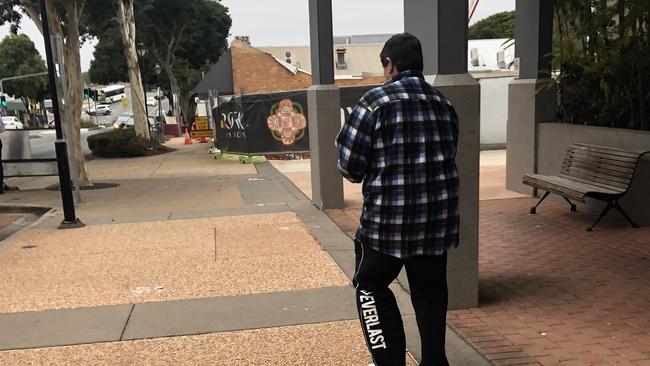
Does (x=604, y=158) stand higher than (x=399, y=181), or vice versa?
(x=399, y=181)

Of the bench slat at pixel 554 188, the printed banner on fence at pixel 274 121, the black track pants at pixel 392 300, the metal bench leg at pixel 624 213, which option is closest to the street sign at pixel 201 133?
the printed banner on fence at pixel 274 121

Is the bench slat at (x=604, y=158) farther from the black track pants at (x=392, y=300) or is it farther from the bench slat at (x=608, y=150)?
the black track pants at (x=392, y=300)

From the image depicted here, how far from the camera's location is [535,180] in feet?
25.8

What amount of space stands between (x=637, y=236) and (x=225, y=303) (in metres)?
4.67

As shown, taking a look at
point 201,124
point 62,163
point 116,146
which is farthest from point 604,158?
point 201,124

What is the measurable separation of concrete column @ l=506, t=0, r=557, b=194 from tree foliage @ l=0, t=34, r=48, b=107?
67928mm

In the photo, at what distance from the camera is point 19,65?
6750 cm

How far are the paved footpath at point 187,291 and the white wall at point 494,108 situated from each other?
934 centimetres

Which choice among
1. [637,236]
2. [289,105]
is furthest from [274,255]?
[289,105]

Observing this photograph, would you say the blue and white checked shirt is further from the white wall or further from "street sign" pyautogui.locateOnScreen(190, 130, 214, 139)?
"street sign" pyautogui.locateOnScreen(190, 130, 214, 139)

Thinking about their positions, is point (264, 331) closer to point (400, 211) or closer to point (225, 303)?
point (225, 303)

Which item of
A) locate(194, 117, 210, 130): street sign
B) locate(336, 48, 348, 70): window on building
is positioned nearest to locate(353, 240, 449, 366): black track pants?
locate(194, 117, 210, 130): street sign

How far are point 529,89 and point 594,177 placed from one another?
2.52 meters

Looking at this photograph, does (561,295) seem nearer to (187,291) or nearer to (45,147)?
(187,291)
